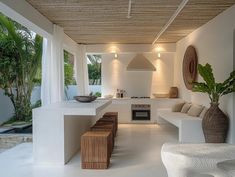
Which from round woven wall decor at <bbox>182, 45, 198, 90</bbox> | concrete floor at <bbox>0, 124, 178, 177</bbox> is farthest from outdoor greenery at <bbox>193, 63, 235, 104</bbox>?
round woven wall decor at <bbox>182, 45, 198, 90</bbox>

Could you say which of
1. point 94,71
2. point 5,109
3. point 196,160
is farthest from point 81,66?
point 196,160

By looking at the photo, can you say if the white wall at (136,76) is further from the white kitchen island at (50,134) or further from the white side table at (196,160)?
the white side table at (196,160)

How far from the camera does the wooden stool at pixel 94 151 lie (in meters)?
4.20

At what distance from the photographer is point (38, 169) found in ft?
13.5

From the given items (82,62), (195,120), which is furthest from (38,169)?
(82,62)

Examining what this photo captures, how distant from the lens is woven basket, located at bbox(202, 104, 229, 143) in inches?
202

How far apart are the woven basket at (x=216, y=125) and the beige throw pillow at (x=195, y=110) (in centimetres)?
115

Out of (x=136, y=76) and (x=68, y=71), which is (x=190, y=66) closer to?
(x=136, y=76)

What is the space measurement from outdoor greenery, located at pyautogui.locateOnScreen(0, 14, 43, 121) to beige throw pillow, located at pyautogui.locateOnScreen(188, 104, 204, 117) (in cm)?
390

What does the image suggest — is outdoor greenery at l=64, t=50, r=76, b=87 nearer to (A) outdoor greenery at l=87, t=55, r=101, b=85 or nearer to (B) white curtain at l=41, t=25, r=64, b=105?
(A) outdoor greenery at l=87, t=55, r=101, b=85

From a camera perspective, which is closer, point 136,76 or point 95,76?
point 136,76

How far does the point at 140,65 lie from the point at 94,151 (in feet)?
17.3

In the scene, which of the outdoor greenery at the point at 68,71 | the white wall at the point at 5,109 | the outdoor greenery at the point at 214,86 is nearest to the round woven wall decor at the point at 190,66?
the outdoor greenery at the point at 214,86

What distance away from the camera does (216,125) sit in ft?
16.8
